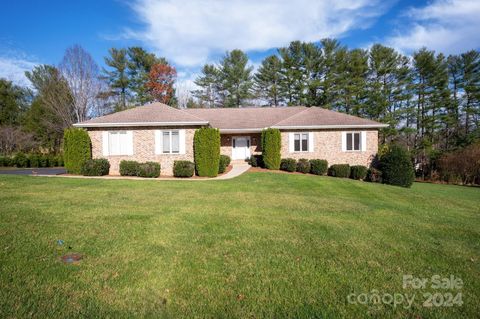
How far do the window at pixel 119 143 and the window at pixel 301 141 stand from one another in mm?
11941

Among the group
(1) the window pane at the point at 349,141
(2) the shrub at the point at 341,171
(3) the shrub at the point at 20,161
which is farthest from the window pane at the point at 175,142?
(3) the shrub at the point at 20,161

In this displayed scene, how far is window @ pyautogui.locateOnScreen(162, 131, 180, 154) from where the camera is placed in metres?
15.1

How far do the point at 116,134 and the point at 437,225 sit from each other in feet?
53.7

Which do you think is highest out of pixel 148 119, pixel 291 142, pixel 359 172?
pixel 148 119

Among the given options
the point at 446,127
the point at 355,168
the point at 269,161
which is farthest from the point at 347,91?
the point at 269,161

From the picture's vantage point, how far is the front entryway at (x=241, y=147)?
2072 centimetres

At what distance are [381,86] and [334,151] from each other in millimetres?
18847

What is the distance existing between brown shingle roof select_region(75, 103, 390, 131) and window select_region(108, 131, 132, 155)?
0.71 meters

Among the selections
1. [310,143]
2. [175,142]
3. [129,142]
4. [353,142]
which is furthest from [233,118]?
[353,142]

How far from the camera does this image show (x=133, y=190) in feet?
29.5

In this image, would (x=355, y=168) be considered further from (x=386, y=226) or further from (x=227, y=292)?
(x=227, y=292)

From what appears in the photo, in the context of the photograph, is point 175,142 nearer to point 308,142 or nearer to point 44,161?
point 308,142

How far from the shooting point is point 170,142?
15.1m

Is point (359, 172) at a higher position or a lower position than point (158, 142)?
lower
